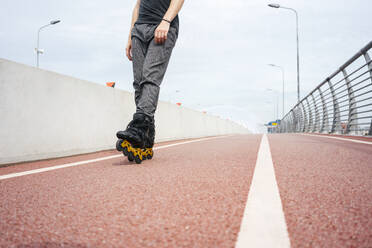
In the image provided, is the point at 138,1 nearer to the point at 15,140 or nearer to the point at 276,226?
the point at 15,140

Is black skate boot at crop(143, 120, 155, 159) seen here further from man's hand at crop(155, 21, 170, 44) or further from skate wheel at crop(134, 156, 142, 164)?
man's hand at crop(155, 21, 170, 44)

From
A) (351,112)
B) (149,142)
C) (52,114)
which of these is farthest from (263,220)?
(351,112)

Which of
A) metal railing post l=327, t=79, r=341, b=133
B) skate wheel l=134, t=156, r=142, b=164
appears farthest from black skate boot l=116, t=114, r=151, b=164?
metal railing post l=327, t=79, r=341, b=133

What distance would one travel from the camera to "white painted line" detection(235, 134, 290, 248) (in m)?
1.02

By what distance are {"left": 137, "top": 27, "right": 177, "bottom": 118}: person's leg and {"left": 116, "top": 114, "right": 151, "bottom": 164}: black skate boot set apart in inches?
6.5

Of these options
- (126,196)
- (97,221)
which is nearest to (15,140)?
(126,196)

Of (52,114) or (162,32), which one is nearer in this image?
(162,32)

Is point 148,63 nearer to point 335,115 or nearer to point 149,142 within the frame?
point 149,142

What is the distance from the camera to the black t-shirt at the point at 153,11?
11.1 ft

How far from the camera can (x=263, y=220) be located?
123 cm

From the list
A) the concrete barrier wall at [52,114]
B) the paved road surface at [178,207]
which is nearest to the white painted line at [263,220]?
the paved road surface at [178,207]

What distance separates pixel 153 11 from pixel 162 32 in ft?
1.14

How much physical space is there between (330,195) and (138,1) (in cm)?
308

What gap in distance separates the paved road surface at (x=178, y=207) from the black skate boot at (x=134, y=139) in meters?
0.42
